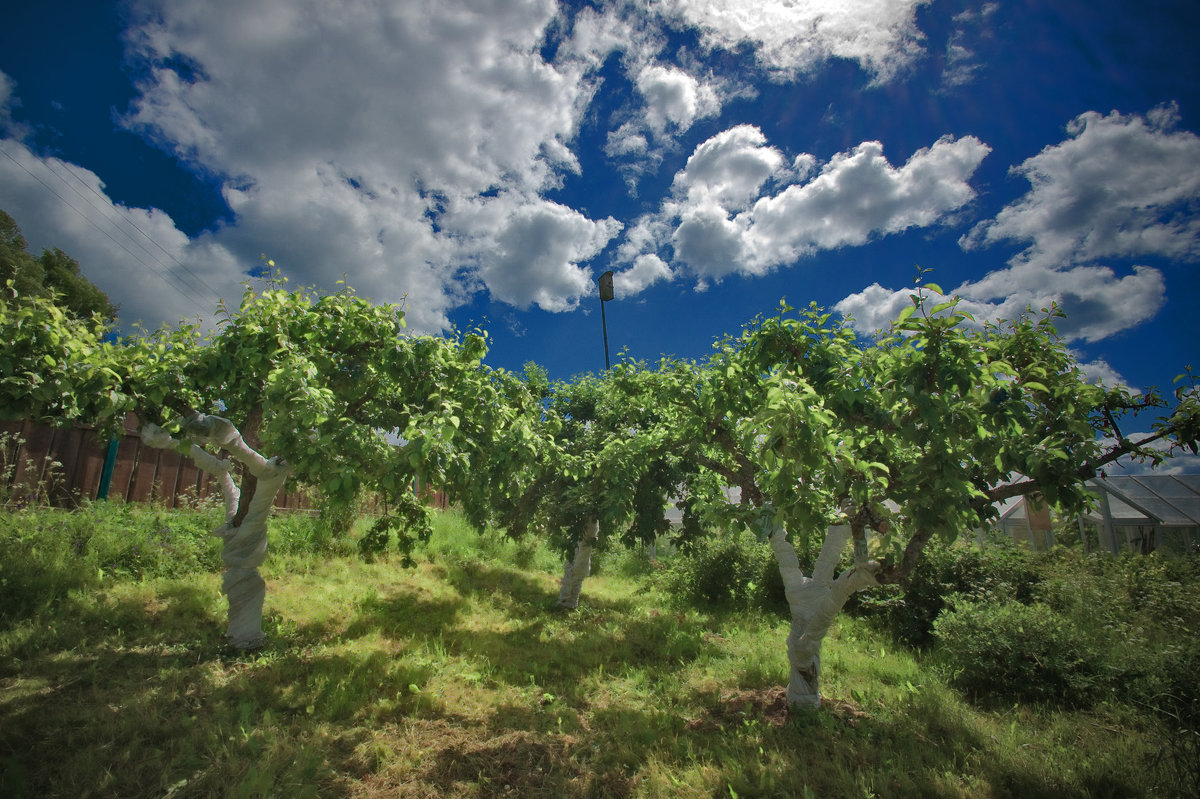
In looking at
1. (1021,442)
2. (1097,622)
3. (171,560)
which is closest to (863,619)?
(1097,622)

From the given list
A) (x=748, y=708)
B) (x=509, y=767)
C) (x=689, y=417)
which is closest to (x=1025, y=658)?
(x=748, y=708)

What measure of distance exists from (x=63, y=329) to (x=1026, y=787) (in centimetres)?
998

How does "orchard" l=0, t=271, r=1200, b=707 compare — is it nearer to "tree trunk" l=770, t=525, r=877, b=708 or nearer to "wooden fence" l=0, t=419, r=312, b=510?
"tree trunk" l=770, t=525, r=877, b=708

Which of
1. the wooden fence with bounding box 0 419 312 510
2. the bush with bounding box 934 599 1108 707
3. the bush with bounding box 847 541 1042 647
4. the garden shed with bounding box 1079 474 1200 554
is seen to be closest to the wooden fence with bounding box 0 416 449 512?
the wooden fence with bounding box 0 419 312 510

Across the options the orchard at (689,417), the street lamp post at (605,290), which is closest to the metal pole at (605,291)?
the street lamp post at (605,290)

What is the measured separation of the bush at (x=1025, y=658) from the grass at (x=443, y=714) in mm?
446

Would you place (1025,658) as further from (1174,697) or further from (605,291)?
(605,291)

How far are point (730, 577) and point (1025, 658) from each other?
677 cm

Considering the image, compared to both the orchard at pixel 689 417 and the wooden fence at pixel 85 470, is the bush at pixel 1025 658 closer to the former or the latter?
the orchard at pixel 689 417

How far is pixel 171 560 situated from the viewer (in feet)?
27.0

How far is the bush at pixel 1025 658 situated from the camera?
6.34 metres

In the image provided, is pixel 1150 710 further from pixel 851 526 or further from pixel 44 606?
pixel 44 606

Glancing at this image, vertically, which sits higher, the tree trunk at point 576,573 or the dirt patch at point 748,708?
the tree trunk at point 576,573

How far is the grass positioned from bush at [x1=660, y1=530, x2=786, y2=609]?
10.7 feet
